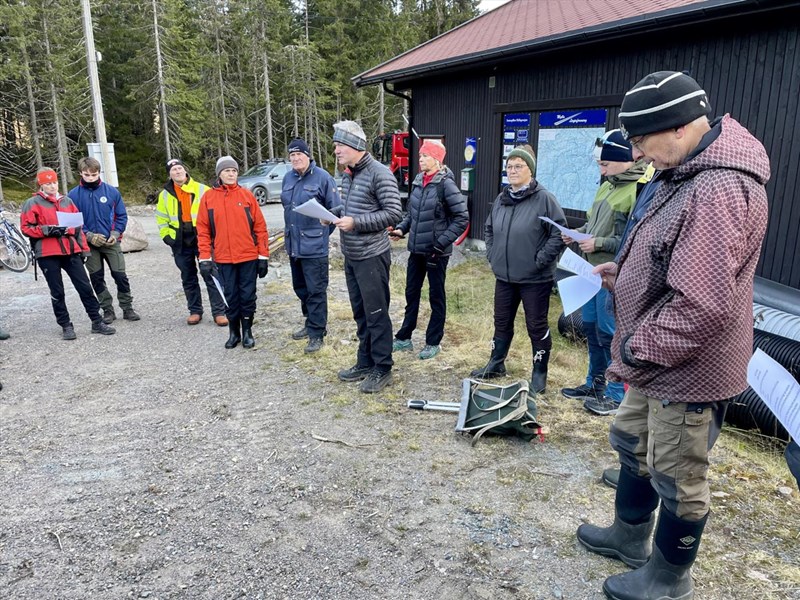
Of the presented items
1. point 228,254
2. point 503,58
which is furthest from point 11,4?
point 228,254

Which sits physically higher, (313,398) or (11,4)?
(11,4)

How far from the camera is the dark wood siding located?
18.9ft

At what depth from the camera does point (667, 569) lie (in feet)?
7.22

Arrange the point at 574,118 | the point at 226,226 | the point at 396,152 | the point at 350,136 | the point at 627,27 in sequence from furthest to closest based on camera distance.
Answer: the point at 396,152, the point at 574,118, the point at 627,27, the point at 226,226, the point at 350,136

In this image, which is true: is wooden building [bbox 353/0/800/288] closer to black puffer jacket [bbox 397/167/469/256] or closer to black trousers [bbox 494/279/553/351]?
black trousers [bbox 494/279/553/351]

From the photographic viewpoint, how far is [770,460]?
3.61 meters

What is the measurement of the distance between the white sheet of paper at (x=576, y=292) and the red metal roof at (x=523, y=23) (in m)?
4.78

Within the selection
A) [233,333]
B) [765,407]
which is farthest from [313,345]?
[765,407]

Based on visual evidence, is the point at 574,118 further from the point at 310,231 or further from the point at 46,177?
the point at 46,177

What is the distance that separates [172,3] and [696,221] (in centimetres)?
2872

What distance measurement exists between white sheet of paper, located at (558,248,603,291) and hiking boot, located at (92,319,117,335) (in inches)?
201

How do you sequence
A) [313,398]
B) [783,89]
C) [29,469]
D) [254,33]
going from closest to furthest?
[29,469], [313,398], [783,89], [254,33]

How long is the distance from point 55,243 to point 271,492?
4.16m

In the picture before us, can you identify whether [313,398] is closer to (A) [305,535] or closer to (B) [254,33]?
(A) [305,535]
